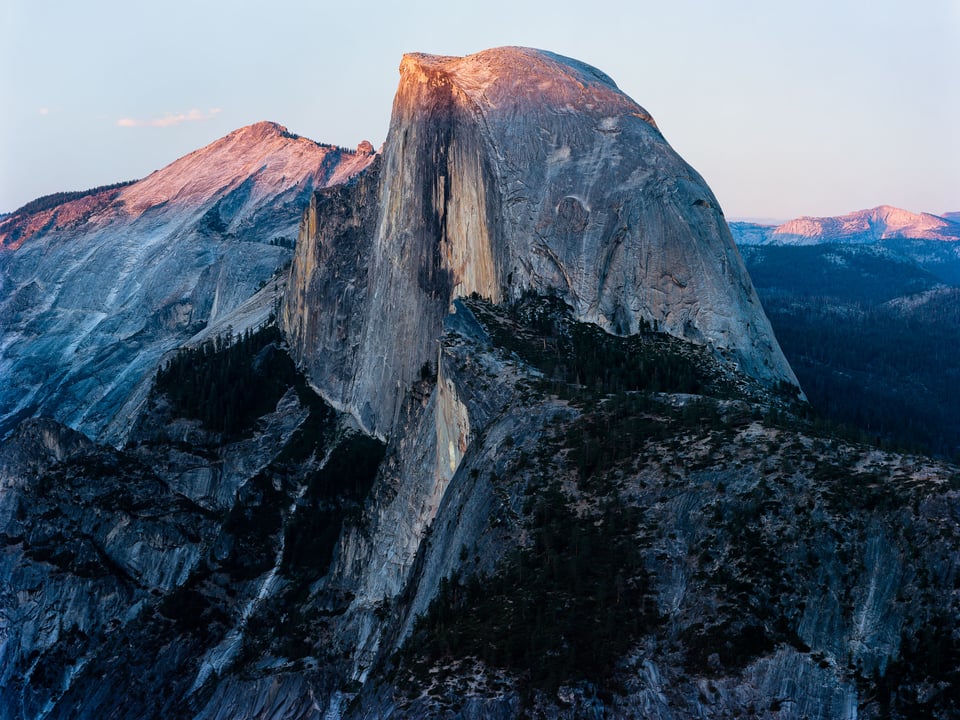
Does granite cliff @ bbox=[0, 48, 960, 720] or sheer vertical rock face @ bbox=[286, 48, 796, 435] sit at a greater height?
sheer vertical rock face @ bbox=[286, 48, 796, 435]

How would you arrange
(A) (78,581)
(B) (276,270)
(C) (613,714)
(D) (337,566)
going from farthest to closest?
(B) (276,270)
(A) (78,581)
(D) (337,566)
(C) (613,714)

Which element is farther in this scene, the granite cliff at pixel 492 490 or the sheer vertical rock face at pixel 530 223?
the sheer vertical rock face at pixel 530 223

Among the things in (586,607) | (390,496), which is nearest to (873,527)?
(586,607)

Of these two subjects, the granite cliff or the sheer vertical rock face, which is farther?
the sheer vertical rock face

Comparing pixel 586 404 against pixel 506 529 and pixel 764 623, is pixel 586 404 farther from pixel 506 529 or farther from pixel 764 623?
pixel 764 623

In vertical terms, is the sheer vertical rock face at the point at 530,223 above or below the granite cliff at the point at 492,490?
above

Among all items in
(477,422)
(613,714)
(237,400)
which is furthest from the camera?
(237,400)

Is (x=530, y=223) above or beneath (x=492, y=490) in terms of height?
above

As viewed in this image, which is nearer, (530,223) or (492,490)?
(492,490)
